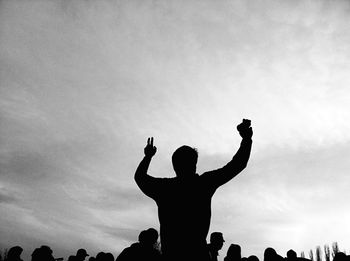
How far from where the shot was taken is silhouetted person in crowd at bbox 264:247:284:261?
26.0 feet

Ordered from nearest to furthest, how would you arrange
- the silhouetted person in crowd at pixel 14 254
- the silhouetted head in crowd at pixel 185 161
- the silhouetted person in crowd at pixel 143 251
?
the silhouetted head in crowd at pixel 185 161 → the silhouetted person in crowd at pixel 143 251 → the silhouetted person in crowd at pixel 14 254

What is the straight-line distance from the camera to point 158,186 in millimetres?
2934

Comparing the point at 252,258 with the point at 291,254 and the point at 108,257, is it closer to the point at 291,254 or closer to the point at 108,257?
the point at 291,254

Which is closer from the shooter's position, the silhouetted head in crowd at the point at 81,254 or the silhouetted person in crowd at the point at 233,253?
the silhouetted person in crowd at the point at 233,253

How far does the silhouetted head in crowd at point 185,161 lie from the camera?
9.53 feet

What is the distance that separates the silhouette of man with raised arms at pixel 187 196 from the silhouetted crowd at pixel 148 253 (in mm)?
2398

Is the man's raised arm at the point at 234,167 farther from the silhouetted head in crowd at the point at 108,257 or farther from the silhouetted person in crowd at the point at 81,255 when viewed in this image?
the silhouetted person in crowd at the point at 81,255

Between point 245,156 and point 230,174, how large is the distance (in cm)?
24

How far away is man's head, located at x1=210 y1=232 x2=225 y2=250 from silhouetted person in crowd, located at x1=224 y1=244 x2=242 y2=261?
38cm

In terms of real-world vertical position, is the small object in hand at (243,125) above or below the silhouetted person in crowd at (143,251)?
above

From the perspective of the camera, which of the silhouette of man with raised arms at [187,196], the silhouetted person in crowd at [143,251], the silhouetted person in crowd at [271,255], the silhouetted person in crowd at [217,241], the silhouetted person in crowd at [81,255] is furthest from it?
the silhouetted person in crowd at [81,255]

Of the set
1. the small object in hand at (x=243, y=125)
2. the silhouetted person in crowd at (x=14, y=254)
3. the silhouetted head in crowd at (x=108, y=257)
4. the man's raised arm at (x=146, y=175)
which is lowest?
the silhouetted person in crowd at (x=14, y=254)

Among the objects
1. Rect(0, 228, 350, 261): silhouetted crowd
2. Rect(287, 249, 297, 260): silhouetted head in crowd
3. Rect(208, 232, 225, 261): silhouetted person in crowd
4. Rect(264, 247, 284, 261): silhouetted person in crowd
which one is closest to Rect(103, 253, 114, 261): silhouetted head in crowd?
Rect(0, 228, 350, 261): silhouetted crowd

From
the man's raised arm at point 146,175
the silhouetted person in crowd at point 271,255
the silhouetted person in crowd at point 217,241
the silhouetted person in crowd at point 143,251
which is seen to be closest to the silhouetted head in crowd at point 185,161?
the man's raised arm at point 146,175
